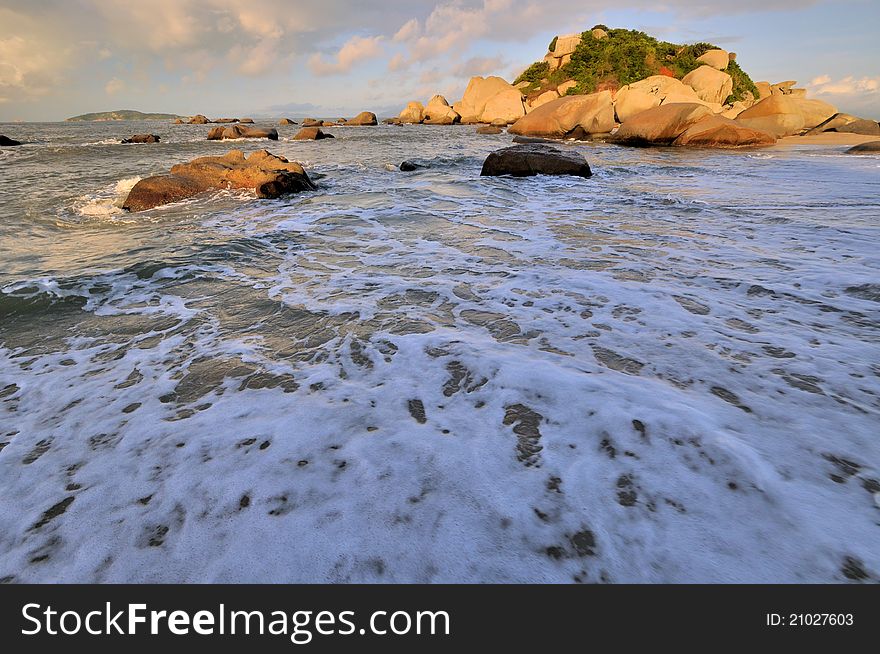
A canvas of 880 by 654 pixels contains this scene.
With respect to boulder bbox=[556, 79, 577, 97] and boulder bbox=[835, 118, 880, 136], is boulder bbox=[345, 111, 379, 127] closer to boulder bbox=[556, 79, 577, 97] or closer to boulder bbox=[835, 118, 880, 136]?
boulder bbox=[556, 79, 577, 97]

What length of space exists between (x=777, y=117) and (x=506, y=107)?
3291 cm

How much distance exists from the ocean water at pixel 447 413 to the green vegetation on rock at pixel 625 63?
194 feet

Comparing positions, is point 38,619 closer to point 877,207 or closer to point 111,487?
point 111,487

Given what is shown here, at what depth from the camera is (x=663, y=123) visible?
77.9 feet

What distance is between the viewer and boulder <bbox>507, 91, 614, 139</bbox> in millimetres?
28719

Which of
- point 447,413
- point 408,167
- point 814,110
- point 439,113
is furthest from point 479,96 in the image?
point 447,413

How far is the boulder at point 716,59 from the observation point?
5091 cm

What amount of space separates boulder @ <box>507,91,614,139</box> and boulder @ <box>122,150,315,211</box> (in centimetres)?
2476

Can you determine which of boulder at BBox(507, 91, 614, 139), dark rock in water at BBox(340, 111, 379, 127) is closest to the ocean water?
boulder at BBox(507, 91, 614, 139)

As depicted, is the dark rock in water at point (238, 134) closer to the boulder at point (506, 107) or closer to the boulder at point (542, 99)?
the boulder at point (506, 107)

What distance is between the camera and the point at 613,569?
1544 millimetres

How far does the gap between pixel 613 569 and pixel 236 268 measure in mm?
4988

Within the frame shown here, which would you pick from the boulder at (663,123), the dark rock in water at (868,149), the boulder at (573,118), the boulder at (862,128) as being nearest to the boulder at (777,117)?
the boulder at (862,128)

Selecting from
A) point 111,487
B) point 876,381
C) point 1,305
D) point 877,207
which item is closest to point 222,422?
point 111,487
